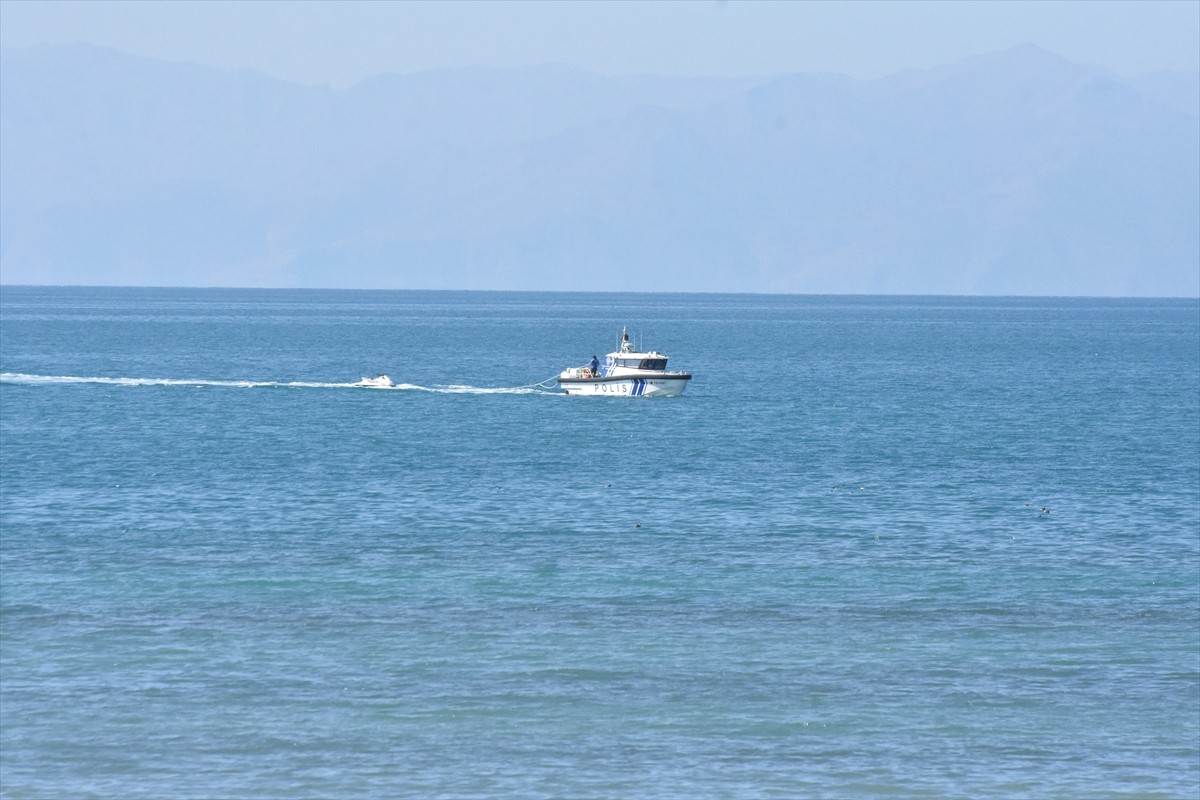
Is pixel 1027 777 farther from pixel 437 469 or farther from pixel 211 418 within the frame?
pixel 211 418

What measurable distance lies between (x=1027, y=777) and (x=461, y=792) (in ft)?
24.9

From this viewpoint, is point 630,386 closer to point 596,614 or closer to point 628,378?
point 628,378

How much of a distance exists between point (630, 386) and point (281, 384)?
23229 mm

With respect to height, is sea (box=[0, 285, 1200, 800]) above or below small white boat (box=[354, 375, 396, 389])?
below

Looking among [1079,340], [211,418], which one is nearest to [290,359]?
[211,418]

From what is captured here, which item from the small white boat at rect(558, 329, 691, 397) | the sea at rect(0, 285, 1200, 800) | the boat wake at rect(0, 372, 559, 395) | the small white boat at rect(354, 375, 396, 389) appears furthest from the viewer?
the boat wake at rect(0, 372, 559, 395)

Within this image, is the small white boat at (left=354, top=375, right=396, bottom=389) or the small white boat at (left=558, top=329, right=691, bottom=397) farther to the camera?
the small white boat at (left=354, top=375, right=396, bottom=389)

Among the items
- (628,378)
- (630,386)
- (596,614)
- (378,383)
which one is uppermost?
(628,378)

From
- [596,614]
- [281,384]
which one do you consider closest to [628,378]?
[281,384]

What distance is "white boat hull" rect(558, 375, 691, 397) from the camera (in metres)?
89.9

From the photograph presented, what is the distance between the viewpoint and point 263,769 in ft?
75.3

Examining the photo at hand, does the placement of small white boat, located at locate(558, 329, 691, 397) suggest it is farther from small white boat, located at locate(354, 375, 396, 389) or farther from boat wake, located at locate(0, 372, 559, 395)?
small white boat, located at locate(354, 375, 396, 389)

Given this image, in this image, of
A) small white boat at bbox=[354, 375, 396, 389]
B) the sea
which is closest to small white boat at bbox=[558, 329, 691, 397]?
small white boat at bbox=[354, 375, 396, 389]

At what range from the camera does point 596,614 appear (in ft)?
107
